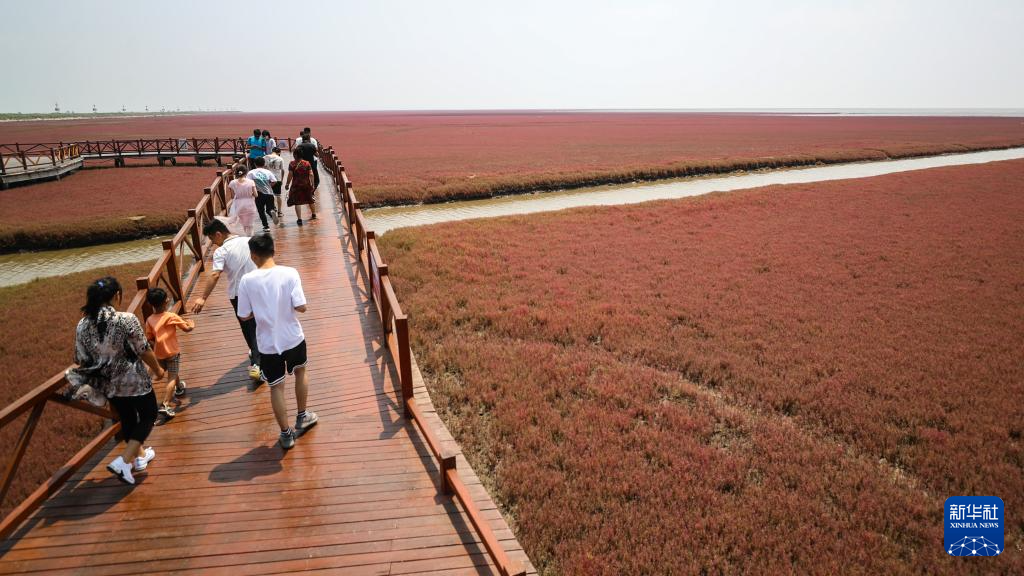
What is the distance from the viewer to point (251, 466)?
15.7 feet

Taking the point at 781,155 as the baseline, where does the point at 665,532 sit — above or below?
below

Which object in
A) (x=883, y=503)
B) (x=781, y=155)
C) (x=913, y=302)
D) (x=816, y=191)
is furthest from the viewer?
(x=781, y=155)

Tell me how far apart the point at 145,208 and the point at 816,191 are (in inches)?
1273

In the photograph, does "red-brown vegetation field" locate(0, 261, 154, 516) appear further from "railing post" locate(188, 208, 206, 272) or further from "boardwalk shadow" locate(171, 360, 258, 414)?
"railing post" locate(188, 208, 206, 272)

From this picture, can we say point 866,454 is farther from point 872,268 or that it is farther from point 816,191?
point 816,191

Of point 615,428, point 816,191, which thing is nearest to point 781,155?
point 816,191

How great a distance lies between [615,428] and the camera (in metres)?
6.84

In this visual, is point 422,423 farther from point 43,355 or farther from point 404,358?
point 43,355

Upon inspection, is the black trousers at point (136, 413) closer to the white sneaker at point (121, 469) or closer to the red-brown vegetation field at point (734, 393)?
the white sneaker at point (121, 469)

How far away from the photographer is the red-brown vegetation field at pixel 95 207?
63.4 ft

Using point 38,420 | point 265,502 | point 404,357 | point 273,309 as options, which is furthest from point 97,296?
point 404,357

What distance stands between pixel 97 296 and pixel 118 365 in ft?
2.10

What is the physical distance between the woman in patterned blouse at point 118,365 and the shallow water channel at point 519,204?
15543mm

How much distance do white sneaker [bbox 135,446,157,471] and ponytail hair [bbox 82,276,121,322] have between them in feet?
4.47
